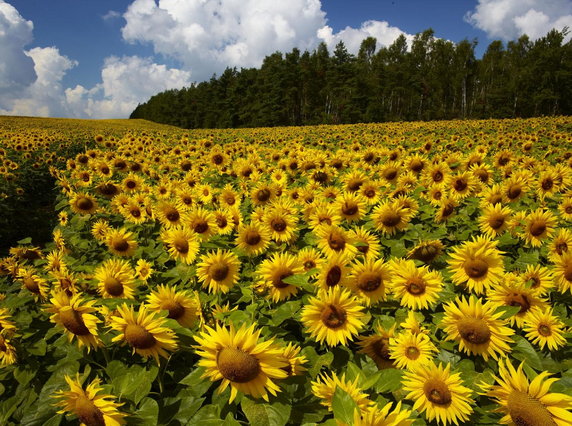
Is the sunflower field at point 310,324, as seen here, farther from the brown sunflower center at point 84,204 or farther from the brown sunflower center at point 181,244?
the brown sunflower center at point 84,204

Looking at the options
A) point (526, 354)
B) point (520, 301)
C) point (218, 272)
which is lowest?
point (526, 354)

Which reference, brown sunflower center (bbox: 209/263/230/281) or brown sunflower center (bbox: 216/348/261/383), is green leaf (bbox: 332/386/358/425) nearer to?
brown sunflower center (bbox: 216/348/261/383)

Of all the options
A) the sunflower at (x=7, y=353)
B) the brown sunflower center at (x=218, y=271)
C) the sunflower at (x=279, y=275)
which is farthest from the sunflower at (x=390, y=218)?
the sunflower at (x=7, y=353)

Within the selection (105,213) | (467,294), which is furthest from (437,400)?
(105,213)

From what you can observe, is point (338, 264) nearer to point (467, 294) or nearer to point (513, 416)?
point (513, 416)

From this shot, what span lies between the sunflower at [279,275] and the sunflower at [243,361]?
0.90 metres

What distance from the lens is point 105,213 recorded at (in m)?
5.41

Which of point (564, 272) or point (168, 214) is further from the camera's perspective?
point (168, 214)

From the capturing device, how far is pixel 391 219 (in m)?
3.51

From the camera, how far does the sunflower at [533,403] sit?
4.64 feet

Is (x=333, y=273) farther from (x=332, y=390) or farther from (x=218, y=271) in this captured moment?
(x=218, y=271)

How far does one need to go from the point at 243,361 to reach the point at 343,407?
1.58 ft

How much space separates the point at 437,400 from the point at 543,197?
170 inches

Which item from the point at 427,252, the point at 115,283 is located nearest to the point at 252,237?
the point at 115,283
